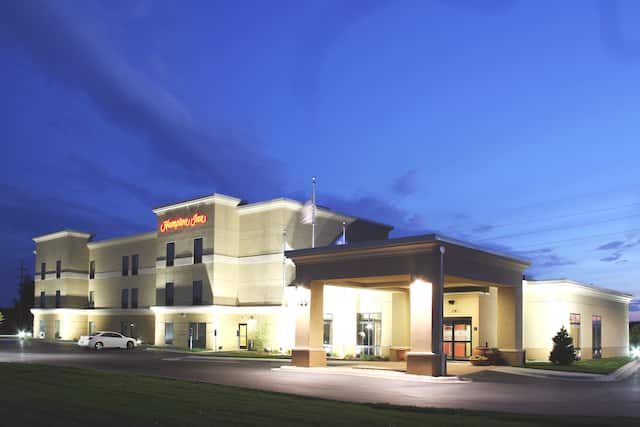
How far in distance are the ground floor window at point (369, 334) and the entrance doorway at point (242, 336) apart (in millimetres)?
13786

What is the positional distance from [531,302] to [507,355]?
681 centimetres

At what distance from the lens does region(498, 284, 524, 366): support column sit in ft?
115

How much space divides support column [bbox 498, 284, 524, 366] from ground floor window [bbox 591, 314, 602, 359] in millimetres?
11630

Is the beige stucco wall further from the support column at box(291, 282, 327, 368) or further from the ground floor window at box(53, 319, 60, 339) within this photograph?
the ground floor window at box(53, 319, 60, 339)

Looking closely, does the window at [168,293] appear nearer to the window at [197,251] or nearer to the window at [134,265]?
the window at [197,251]

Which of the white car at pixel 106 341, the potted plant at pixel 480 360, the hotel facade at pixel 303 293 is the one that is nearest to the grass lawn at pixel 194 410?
the hotel facade at pixel 303 293

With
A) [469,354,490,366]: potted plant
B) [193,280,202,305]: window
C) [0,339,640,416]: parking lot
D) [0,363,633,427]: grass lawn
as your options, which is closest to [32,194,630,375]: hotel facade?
[193,280,202,305]: window

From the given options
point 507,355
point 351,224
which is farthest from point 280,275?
point 507,355

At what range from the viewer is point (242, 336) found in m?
54.9

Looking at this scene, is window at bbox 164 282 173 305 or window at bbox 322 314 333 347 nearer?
window at bbox 322 314 333 347

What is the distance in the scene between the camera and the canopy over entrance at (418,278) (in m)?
28.3

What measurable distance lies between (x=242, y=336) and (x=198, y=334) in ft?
12.2

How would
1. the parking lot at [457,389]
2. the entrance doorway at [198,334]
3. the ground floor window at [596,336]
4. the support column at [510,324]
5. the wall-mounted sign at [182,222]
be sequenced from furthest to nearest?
the wall-mounted sign at [182,222]
the entrance doorway at [198,334]
the ground floor window at [596,336]
the support column at [510,324]
the parking lot at [457,389]

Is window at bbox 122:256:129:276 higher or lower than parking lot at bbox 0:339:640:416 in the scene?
higher
